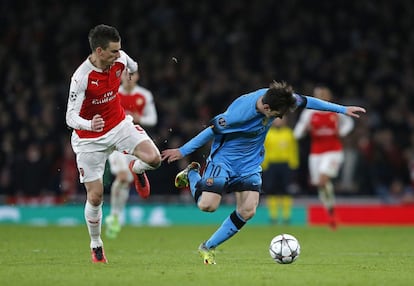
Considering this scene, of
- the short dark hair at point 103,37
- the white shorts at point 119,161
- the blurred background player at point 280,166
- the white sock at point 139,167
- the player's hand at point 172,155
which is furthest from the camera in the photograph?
the blurred background player at point 280,166

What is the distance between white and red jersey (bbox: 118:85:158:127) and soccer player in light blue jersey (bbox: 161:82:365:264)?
4706mm

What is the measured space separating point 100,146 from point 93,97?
0.59 metres

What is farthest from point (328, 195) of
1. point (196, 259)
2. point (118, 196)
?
point (196, 259)

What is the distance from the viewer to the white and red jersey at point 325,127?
18594mm

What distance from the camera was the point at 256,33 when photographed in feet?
81.8

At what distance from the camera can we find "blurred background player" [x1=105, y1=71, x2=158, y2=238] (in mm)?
15477

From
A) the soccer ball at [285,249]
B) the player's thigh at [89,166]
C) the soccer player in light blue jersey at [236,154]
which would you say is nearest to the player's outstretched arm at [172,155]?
the soccer player in light blue jersey at [236,154]

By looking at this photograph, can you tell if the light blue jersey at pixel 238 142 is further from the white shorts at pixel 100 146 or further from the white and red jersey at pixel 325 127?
the white and red jersey at pixel 325 127

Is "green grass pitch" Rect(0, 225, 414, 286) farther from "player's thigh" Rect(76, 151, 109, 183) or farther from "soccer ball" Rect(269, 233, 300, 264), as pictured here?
"player's thigh" Rect(76, 151, 109, 183)

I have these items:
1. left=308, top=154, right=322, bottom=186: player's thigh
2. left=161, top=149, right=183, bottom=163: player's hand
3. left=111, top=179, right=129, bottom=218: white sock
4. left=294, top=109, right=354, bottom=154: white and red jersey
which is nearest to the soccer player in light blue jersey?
left=161, top=149, right=183, bottom=163: player's hand

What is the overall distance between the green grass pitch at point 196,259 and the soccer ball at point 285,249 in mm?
108

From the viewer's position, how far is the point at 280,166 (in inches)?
817

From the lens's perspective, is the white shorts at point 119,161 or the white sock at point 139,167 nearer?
the white sock at point 139,167

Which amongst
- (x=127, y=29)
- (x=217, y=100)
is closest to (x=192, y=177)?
(x=217, y=100)
